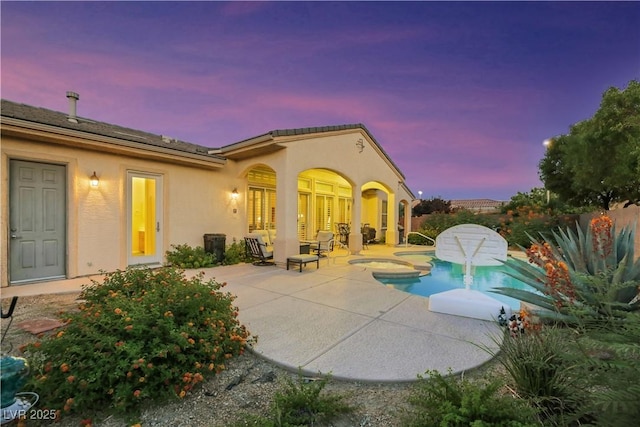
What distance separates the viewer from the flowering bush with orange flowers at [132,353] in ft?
7.30

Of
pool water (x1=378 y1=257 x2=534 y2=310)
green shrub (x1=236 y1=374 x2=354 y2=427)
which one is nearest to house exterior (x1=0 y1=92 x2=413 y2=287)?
pool water (x1=378 y1=257 x2=534 y2=310)

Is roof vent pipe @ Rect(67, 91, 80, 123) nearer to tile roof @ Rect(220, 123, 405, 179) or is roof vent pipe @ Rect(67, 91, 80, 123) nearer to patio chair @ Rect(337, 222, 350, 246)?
tile roof @ Rect(220, 123, 405, 179)

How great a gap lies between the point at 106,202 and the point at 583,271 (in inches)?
413

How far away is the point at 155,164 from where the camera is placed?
27.8ft

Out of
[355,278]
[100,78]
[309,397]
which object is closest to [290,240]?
[355,278]

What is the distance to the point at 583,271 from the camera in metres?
3.75

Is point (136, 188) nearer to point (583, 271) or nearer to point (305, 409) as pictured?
point (305, 409)

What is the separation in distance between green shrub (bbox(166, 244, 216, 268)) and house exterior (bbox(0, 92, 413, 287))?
323 millimetres

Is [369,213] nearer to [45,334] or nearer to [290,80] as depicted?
[290,80]

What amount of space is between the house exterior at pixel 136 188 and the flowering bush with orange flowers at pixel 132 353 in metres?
5.60

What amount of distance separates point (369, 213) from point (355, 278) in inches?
451

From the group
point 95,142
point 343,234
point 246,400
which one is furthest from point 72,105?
point 343,234

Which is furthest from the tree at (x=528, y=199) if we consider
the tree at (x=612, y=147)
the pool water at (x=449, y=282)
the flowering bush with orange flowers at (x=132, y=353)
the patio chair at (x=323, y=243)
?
the flowering bush with orange flowers at (x=132, y=353)

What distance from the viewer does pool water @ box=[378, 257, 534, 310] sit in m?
7.82
